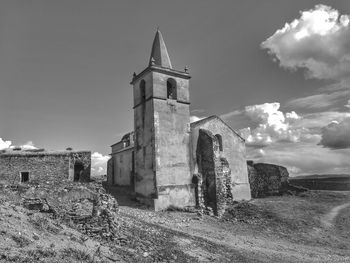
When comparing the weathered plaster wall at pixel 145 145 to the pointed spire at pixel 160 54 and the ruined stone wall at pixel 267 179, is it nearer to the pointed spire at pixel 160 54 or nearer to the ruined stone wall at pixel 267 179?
the pointed spire at pixel 160 54

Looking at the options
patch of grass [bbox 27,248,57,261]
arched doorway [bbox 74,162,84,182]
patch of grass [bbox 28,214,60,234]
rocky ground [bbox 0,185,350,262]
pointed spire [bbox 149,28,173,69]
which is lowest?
rocky ground [bbox 0,185,350,262]

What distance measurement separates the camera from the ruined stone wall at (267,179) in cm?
2703

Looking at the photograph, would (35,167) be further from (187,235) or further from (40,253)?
(40,253)

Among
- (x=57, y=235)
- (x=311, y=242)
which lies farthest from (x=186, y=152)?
(x=57, y=235)

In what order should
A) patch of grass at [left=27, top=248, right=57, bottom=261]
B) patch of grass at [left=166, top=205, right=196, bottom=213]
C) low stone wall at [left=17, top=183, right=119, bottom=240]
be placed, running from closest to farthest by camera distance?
1. patch of grass at [left=27, top=248, right=57, bottom=261]
2. low stone wall at [left=17, top=183, right=119, bottom=240]
3. patch of grass at [left=166, top=205, right=196, bottom=213]

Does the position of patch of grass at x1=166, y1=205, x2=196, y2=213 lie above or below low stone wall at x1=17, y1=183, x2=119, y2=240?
below

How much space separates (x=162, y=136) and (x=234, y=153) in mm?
7439

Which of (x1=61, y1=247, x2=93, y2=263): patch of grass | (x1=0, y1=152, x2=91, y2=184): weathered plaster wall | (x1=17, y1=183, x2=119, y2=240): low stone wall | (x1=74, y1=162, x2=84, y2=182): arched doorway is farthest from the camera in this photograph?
(x1=74, y1=162, x2=84, y2=182): arched doorway

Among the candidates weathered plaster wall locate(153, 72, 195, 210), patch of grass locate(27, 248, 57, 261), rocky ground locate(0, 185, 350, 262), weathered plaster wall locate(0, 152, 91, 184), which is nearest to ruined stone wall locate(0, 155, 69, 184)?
weathered plaster wall locate(0, 152, 91, 184)

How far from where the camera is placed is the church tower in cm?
1792

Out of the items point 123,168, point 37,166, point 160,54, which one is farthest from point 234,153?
point 37,166

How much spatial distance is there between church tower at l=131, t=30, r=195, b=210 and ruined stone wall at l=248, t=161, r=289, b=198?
10.6m

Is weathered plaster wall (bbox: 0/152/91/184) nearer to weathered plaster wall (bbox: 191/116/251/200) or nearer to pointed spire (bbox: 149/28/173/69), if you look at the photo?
pointed spire (bbox: 149/28/173/69)

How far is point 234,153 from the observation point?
23.2 m
